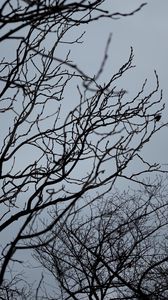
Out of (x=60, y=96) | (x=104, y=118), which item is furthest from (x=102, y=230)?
(x=104, y=118)

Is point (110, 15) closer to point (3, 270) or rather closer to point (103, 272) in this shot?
point (3, 270)

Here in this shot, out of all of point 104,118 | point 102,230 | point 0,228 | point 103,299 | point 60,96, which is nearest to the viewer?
point 0,228

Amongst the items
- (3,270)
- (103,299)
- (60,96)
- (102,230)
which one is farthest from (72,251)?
(3,270)

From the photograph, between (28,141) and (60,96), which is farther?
(60,96)

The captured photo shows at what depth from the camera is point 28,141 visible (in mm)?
4215

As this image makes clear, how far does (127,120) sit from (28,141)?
107cm

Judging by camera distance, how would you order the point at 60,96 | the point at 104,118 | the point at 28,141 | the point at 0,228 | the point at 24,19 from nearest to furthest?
the point at 24,19 → the point at 0,228 → the point at 104,118 → the point at 28,141 → the point at 60,96

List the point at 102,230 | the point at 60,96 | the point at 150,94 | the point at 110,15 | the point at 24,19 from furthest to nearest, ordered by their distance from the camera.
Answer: the point at 102,230, the point at 60,96, the point at 150,94, the point at 110,15, the point at 24,19

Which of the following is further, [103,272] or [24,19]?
[103,272]

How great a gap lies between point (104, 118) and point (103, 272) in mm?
9250

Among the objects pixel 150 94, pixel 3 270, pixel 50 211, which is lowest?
pixel 3 270

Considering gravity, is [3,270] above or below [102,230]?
below

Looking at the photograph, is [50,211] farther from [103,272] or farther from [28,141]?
[28,141]

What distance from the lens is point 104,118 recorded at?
12.0ft
